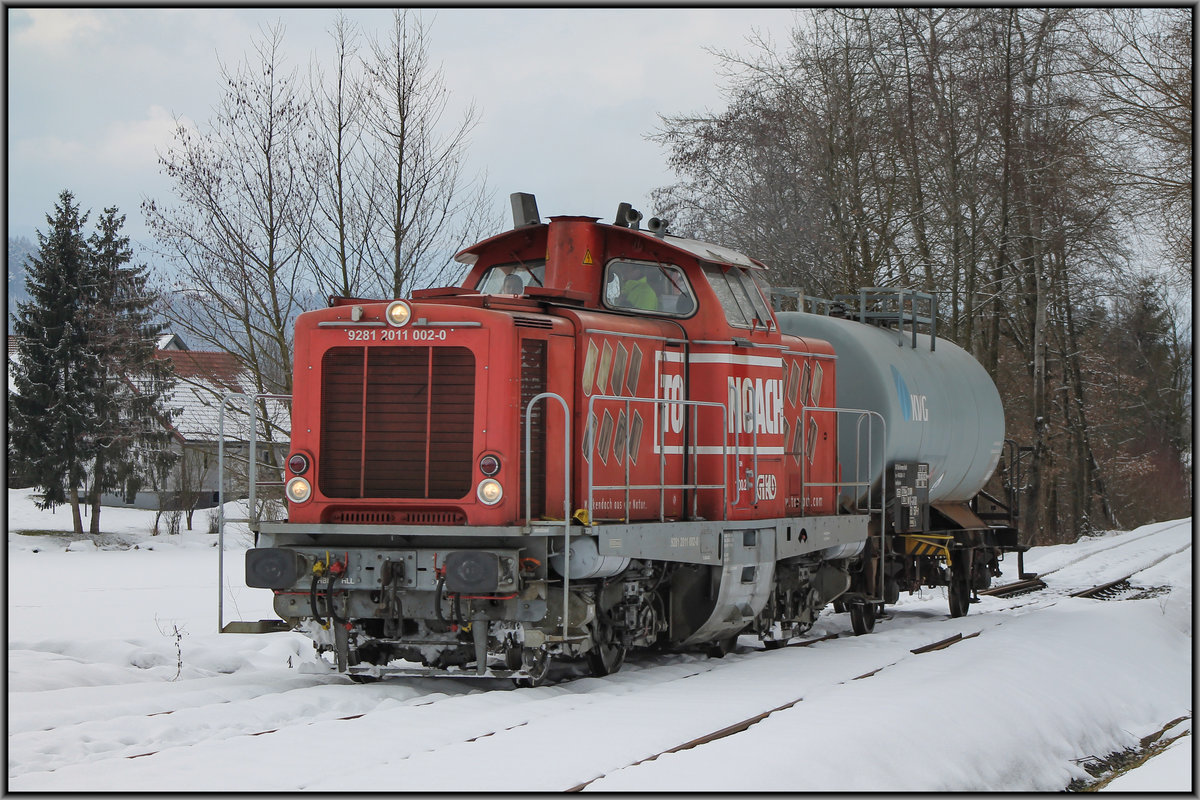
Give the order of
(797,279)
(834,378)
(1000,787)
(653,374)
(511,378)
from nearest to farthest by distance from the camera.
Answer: (1000,787), (511,378), (653,374), (834,378), (797,279)

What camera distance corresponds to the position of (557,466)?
9281 mm

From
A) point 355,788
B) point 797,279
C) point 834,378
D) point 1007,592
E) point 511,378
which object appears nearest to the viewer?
point 355,788

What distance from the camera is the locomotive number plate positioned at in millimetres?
8961

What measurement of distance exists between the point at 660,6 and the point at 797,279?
2029 centimetres

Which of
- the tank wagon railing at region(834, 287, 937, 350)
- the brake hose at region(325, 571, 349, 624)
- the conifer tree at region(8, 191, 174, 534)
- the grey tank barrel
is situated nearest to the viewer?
the brake hose at region(325, 571, 349, 624)

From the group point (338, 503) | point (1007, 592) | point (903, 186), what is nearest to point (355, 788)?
point (338, 503)

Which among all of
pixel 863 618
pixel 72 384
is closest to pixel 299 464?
pixel 863 618

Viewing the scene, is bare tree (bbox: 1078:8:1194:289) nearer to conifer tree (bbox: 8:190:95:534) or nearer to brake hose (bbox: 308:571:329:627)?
brake hose (bbox: 308:571:329:627)

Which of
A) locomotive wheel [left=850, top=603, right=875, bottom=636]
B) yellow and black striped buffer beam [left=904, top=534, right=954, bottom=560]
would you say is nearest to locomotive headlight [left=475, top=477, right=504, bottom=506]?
locomotive wheel [left=850, top=603, right=875, bottom=636]

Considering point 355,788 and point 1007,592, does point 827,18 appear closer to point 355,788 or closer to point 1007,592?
point 1007,592

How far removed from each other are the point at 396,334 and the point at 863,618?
7.19 m

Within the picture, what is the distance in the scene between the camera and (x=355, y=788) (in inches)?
230

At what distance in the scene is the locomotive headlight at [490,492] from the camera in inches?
344

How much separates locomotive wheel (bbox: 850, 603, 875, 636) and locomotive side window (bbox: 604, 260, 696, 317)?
Result: 477 centimetres
